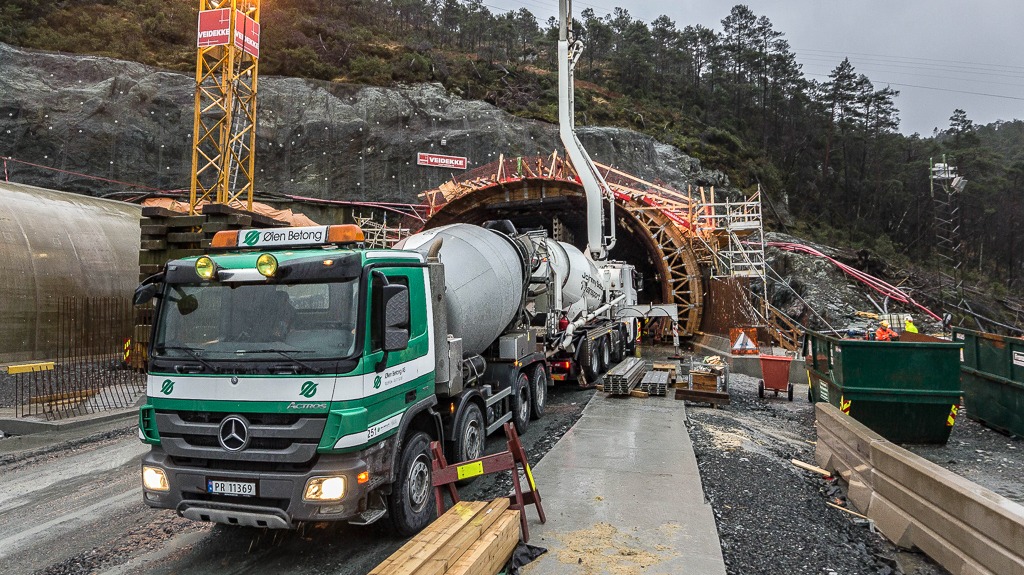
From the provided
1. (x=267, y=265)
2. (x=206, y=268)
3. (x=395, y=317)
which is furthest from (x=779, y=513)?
(x=206, y=268)

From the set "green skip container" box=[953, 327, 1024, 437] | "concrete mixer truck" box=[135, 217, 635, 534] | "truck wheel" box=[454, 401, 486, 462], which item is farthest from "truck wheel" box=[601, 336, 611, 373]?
"concrete mixer truck" box=[135, 217, 635, 534]

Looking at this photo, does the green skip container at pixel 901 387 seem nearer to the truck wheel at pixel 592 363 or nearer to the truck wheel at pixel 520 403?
the truck wheel at pixel 520 403

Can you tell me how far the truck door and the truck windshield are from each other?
0.69 ft

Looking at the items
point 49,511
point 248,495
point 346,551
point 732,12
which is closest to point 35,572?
point 49,511

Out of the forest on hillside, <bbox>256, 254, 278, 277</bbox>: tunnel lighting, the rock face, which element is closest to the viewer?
<bbox>256, 254, 278, 277</bbox>: tunnel lighting

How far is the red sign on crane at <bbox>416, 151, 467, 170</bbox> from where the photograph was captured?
42.0m

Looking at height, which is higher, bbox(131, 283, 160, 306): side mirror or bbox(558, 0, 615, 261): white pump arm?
bbox(558, 0, 615, 261): white pump arm

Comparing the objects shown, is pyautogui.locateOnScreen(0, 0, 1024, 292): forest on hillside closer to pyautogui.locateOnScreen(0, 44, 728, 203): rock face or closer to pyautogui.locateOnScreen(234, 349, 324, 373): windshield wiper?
pyautogui.locateOnScreen(0, 44, 728, 203): rock face

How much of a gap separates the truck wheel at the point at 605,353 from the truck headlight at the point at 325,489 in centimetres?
1232

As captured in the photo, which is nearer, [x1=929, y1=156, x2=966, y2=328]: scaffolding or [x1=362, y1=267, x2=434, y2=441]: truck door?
[x1=362, y1=267, x2=434, y2=441]: truck door

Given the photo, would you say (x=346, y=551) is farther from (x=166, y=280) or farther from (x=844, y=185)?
(x=844, y=185)

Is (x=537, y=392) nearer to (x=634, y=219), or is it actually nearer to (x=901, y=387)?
(x=901, y=387)

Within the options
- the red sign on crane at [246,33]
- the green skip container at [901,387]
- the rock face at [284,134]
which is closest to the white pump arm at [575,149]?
the green skip container at [901,387]

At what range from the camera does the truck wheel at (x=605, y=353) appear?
53.1 feet
